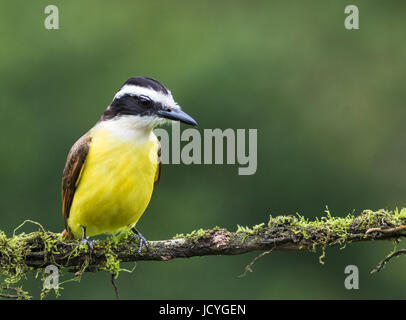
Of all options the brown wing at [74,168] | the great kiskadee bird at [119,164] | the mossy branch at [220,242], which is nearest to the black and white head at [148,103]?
the great kiskadee bird at [119,164]

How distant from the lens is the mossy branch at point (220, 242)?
507 centimetres

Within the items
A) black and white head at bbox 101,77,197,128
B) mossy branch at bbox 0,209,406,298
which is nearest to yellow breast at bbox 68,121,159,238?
black and white head at bbox 101,77,197,128

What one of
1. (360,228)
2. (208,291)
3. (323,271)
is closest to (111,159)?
(360,228)

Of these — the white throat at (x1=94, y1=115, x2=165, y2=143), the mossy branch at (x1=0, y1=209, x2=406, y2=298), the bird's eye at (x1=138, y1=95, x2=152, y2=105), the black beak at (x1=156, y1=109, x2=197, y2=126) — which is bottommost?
the mossy branch at (x1=0, y1=209, x2=406, y2=298)

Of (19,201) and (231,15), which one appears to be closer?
(19,201)

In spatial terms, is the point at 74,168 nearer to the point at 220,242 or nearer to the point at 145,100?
the point at 145,100

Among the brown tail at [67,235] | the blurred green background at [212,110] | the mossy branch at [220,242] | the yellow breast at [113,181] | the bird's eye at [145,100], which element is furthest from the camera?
the blurred green background at [212,110]

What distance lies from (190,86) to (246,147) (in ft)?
5.06

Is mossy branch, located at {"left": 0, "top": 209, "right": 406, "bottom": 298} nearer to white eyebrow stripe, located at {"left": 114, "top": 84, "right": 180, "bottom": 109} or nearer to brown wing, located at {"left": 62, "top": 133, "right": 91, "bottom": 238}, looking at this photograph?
brown wing, located at {"left": 62, "top": 133, "right": 91, "bottom": 238}

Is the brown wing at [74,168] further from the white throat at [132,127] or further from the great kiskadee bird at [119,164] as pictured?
the white throat at [132,127]

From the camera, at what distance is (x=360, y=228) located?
5.09m

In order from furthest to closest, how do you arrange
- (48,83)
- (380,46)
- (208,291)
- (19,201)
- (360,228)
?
(380,46) < (48,83) < (19,201) < (208,291) < (360,228)

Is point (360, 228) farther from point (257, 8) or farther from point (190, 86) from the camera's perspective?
point (257, 8)

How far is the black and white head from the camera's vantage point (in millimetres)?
6012
